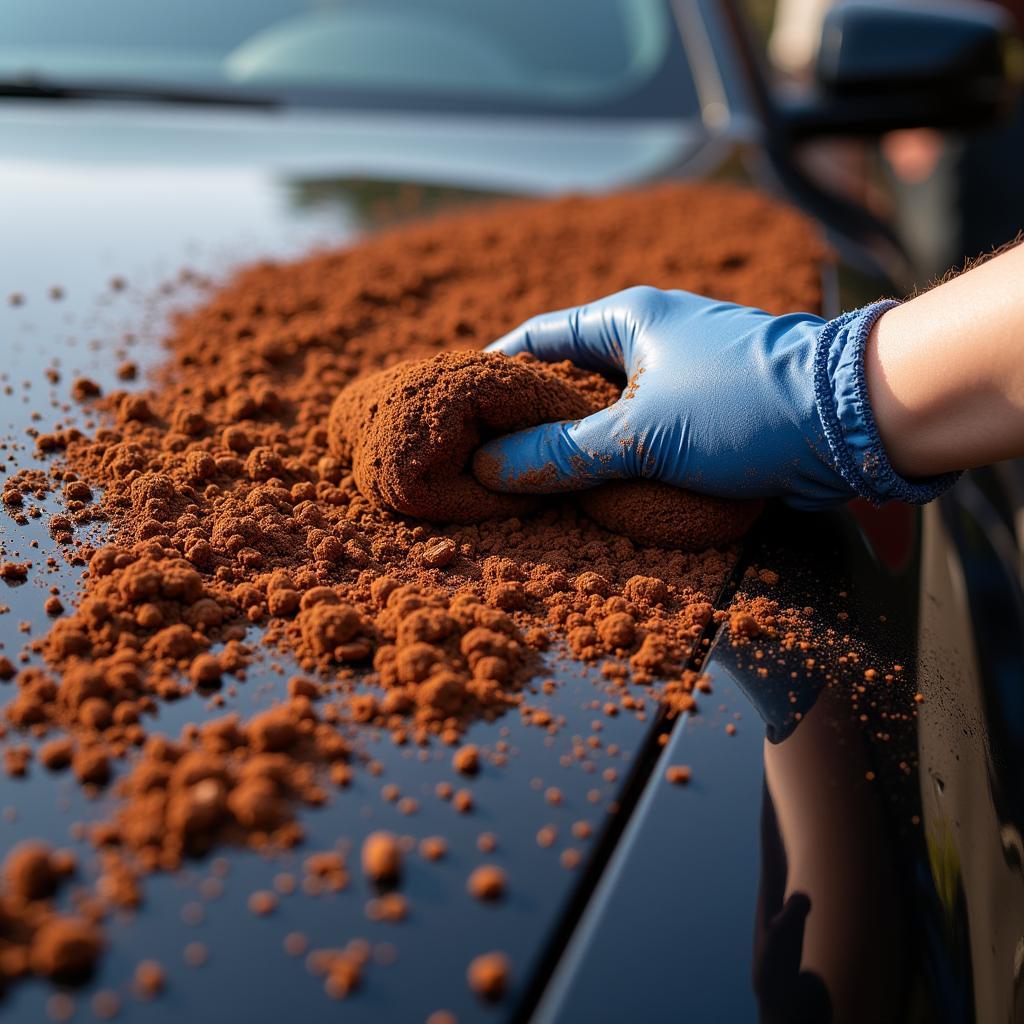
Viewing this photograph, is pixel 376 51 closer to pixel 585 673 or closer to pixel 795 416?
pixel 795 416

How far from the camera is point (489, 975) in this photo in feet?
2.33

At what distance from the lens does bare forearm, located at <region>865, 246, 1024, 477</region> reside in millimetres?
1188

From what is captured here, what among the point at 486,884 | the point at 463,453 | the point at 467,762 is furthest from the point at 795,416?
the point at 486,884

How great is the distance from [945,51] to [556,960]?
3.00m

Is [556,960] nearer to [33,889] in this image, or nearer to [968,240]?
[33,889]

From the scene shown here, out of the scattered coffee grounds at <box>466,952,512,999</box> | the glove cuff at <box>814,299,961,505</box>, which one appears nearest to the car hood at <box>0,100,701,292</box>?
the glove cuff at <box>814,299,961,505</box>

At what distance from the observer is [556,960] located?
2.45ft

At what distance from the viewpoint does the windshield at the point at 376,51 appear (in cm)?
250

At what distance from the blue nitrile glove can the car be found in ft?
0.33

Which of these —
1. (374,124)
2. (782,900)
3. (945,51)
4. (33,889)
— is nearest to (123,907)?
(33,889)

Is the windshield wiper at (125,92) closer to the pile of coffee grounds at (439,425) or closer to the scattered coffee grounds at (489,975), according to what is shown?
the pile of coffee grounds at (439,425)

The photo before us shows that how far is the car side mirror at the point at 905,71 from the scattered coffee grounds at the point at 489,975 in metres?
2.74

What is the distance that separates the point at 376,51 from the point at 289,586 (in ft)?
6.98

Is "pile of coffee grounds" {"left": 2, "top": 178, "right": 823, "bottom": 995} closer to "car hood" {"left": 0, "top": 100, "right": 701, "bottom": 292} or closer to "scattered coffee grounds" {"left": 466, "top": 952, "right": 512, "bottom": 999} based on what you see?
"scattered coffee grounds" {"left": 466, "top": 952, "right": 512, "bottom": 999}
